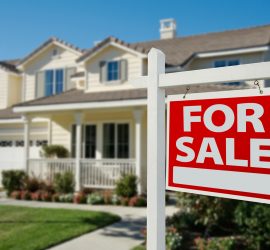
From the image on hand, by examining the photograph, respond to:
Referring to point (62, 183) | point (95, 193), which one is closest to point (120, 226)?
point (95, 193)

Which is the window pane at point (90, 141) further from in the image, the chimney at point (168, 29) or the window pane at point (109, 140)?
the chimney at point (168, 29)

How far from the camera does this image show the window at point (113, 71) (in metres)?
15.3

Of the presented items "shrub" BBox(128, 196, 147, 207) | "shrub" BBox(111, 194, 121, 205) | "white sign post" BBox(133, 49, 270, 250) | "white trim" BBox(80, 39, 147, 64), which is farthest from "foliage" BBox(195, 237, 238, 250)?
"white trim" BBox(80, 39, 147, 64)

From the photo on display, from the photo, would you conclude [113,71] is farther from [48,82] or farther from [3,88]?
[3,88]

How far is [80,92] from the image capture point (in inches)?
634

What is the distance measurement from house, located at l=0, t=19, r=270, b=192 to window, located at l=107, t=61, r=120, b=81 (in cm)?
4

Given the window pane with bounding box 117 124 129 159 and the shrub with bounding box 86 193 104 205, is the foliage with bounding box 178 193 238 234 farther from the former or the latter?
the window pane with bounding box 117 124 129 159

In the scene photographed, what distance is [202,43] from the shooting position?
59.1 feet

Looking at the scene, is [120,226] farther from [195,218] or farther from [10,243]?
[10,243]

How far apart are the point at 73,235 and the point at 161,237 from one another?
218 inches

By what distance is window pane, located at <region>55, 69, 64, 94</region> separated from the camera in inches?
738

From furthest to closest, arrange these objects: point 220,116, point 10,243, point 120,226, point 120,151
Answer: point 120,151, point 120,226, point 10,243, point 220,116

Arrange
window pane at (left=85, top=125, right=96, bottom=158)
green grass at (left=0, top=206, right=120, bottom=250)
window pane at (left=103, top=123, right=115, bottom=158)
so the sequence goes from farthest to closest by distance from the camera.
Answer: window pane at (left=85, top=125, right=96, bottom=158)
window pane at (left=103, top=123, right=115, bottom=158)
green grass at (left=0, top=206, right=120, bottom=250)

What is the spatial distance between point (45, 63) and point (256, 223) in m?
15.6
